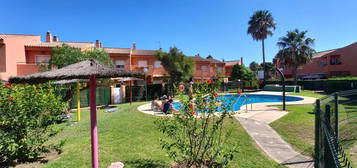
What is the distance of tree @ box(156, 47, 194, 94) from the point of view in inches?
974

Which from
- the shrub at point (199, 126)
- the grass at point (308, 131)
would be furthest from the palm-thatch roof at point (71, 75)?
the grass at point (308, 131)

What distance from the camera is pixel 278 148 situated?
5.41 meters

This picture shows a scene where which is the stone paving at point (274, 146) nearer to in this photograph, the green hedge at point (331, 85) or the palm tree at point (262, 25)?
the green hedge at point (331, 85)

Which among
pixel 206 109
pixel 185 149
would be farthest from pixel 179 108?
pixel 185 149

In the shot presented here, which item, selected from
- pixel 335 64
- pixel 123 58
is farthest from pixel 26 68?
pixel 335 64

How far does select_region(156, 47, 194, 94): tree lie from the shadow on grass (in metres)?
20.3

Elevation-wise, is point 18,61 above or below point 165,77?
above

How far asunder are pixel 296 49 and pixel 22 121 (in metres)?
39.4

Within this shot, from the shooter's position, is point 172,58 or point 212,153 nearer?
point 212,153

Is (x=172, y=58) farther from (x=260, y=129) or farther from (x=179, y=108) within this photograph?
(x=179, y=108)

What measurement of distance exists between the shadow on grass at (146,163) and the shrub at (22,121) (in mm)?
2467

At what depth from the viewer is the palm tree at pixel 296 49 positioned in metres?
33.0

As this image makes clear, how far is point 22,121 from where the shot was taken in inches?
172

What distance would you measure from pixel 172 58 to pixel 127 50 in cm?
933
